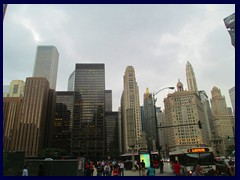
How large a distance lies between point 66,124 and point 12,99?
144ft

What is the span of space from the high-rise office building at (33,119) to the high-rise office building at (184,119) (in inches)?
3624

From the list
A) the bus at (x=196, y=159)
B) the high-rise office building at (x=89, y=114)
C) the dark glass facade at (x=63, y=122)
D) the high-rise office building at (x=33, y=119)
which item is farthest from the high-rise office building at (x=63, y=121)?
the bus at (x=196, y=159)

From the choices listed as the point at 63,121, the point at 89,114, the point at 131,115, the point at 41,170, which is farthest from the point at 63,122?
the point at 41,170

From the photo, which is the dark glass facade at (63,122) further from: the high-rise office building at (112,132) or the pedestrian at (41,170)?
the pedestrian at (41,170)

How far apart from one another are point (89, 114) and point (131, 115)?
3268 cm

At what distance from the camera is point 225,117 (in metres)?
175

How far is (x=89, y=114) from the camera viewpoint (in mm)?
155125

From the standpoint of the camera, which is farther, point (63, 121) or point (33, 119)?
point (63, 121)

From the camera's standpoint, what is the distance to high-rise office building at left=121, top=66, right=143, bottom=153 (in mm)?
143875

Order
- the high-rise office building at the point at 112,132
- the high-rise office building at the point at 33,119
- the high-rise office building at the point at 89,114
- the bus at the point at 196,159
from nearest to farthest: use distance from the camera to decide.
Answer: the bus at the point at 196,159 < the high-rise office building at the point at 33,119 < the high-rise office building at the point at 89,114 < the high-rise office building at the point at 112,132

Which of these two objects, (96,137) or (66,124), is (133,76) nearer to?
(96,137)

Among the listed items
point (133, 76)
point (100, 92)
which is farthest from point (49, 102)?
point (133, 76)

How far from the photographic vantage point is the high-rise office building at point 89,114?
146 m

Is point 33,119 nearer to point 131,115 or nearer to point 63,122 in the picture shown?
point 63,122
